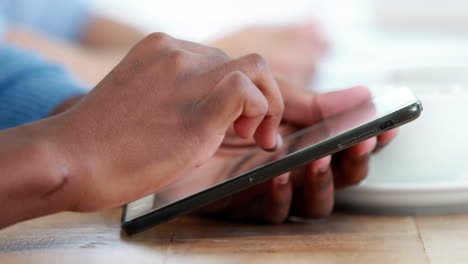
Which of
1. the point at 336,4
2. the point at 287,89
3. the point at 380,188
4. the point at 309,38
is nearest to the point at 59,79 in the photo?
the point at 287,89

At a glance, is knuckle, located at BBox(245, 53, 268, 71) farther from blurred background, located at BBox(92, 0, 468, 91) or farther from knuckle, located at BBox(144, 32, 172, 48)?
blurred background, located at BBox(92, 0, 468, 91)

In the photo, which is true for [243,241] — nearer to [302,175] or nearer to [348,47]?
[302,175]

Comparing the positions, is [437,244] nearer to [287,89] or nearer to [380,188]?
[380,188]

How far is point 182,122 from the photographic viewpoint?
476 mm

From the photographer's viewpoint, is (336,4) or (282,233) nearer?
(282,233)

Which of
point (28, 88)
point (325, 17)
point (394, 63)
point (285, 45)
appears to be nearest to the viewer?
point (28, 88)

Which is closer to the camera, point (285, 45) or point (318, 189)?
point (318, 189)

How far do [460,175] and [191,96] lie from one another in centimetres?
28

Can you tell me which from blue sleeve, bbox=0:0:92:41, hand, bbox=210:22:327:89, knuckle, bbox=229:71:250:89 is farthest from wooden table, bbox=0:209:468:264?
blue sleeve, bbox=0:0:92:41

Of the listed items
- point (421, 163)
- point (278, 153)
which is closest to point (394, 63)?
point (421, 163)

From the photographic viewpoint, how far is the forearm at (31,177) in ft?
1.46

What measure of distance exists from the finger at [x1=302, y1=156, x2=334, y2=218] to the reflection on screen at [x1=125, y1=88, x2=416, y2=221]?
0.09 feet

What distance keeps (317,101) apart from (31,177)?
0.94 feet

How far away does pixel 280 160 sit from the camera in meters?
0.49
